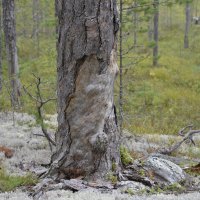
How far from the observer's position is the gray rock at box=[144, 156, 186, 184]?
6.14 metres

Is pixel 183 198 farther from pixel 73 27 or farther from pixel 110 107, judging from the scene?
pixel 73 27

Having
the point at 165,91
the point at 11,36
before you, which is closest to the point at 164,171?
the point at 11,36

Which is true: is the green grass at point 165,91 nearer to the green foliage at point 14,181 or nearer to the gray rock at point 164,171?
the gray rock at point 164,171

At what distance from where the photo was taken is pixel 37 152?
8.14 meters

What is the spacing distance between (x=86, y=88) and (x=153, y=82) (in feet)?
58.1

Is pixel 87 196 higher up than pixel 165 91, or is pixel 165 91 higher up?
pixel 87 196

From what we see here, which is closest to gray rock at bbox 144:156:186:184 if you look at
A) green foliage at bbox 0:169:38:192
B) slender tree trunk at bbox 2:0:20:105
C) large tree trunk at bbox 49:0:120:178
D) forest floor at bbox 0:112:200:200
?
forest floor at bbox 0:112:200:200

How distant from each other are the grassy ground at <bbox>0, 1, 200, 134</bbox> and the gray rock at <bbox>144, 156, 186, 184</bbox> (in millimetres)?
3516

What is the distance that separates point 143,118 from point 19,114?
450cm

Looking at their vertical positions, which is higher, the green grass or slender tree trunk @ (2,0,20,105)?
slender tree trunk @ (2,0,20,105)

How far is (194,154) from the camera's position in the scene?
881 centimetres

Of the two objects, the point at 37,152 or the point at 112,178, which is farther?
the point at 37,152

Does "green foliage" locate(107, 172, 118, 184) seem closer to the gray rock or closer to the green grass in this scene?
the gray rock

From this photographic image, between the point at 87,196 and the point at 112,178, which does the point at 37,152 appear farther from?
the point at 87,196
